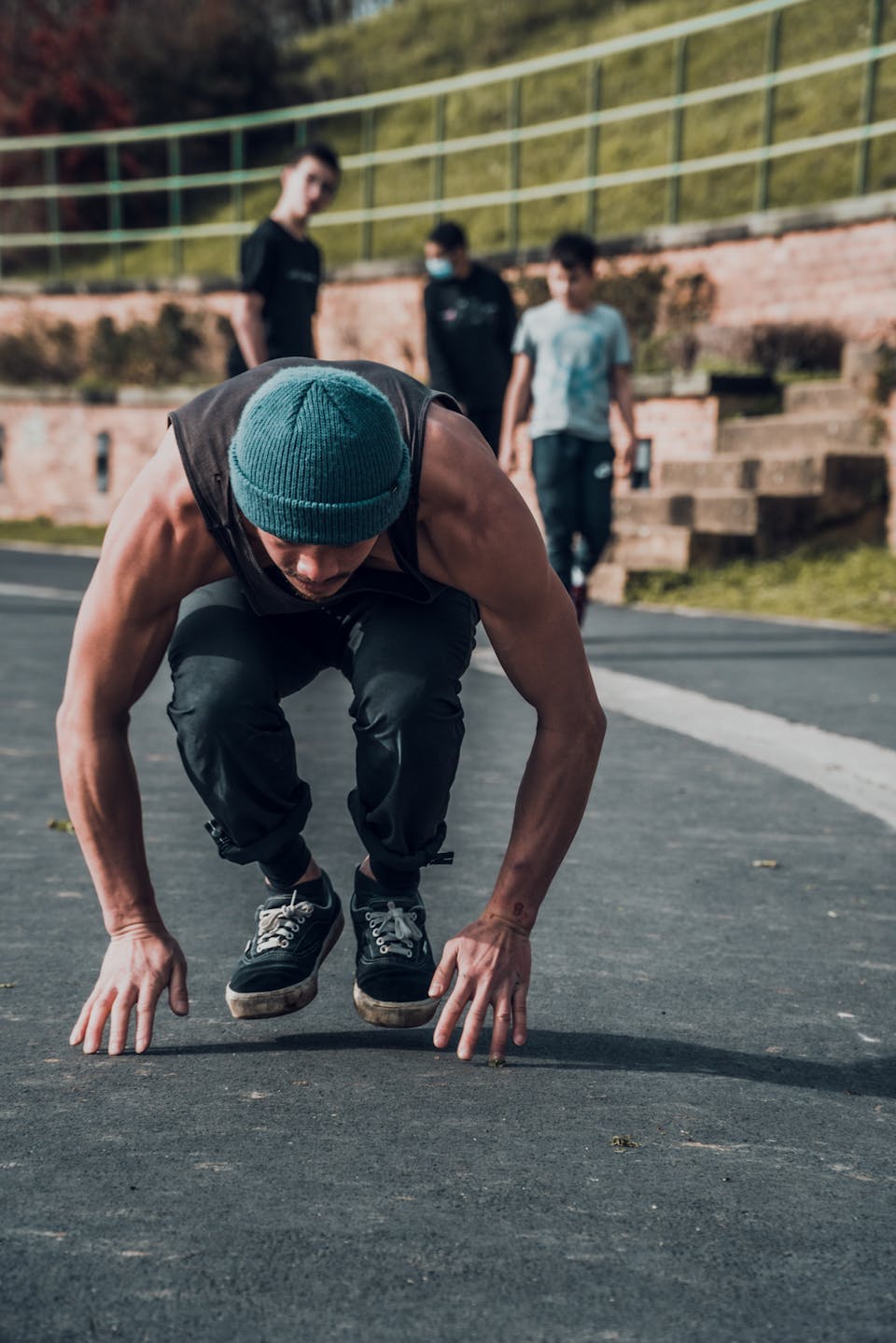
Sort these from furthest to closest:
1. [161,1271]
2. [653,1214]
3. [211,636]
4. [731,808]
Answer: [731,808] < [211,636] < [653,1214] < [161,1271]

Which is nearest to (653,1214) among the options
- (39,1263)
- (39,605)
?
(39,1263)

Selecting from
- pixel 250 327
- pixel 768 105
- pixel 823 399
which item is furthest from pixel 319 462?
pixel 768 105

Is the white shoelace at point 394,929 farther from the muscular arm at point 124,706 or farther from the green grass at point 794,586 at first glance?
the green grass at point 794,586

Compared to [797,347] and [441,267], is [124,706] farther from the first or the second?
[797,347]


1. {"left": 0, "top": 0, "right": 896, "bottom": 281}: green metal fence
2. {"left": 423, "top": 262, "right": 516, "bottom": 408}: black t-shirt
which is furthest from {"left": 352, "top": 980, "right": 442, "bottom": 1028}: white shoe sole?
{"left": 0, "top": 0, "right": 896, "bottom": 281}: green metal fence

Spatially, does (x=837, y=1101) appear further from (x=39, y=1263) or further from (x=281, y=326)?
(x=281, y=326)

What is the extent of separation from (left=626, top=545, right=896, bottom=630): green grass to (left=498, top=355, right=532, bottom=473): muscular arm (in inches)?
89.1

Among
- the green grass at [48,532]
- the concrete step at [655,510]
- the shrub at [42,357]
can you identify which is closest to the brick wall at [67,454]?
the green grass at [48,532]

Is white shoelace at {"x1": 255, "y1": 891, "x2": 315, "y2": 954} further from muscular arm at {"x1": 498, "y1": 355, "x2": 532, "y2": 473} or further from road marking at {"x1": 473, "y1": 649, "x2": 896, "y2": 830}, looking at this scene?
muscular arm at {"x1": 498, "y1": 355, "x2": 532, "y2": 473}

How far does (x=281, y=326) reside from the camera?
7.60 meters

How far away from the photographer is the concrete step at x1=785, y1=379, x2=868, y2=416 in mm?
11820

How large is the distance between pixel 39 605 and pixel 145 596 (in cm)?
767

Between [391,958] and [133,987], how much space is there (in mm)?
516

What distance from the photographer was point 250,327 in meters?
7.44
